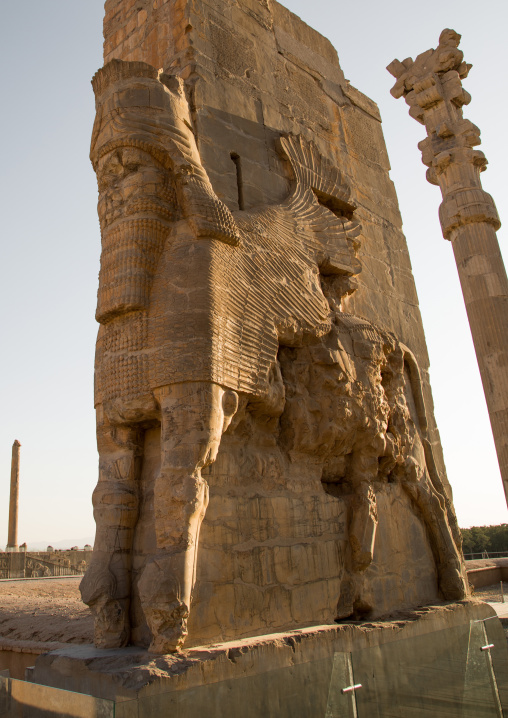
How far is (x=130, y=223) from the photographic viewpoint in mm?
3137

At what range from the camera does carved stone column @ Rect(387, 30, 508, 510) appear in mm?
10031

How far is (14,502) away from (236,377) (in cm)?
2478

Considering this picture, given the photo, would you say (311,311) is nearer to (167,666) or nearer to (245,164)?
(245,164)

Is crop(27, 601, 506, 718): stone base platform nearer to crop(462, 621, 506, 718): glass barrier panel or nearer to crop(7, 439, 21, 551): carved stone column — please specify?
crop(462, 621, 506, 718): glass barrier panel

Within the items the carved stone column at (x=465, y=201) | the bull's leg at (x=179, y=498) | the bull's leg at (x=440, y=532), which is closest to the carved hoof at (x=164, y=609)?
the bull's leg at (x=179, y=498)

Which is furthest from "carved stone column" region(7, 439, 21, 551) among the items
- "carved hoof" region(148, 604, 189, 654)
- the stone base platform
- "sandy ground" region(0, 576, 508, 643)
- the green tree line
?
"carved hoof" region(148, 604, 189, 654)

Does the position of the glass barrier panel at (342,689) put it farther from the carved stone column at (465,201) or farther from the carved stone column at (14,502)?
the carved stone column at (14,502)

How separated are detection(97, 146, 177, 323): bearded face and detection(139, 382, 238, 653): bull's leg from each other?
57 cm

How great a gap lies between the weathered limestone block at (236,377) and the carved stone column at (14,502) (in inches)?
896

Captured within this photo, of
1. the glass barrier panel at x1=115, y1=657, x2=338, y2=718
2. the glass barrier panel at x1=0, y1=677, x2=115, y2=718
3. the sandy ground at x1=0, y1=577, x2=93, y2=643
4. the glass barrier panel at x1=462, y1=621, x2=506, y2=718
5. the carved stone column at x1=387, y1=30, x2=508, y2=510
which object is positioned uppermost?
the carved stone column at x1=387, y1=30, x2=508, y2=510

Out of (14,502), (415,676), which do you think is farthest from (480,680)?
(14,502)

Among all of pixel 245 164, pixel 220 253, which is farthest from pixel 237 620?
pixel 245 164

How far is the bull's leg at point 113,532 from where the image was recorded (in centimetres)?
272

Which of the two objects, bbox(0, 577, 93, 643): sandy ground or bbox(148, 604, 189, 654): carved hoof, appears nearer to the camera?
bbox(148, 604, 189, 654): carved hoof
